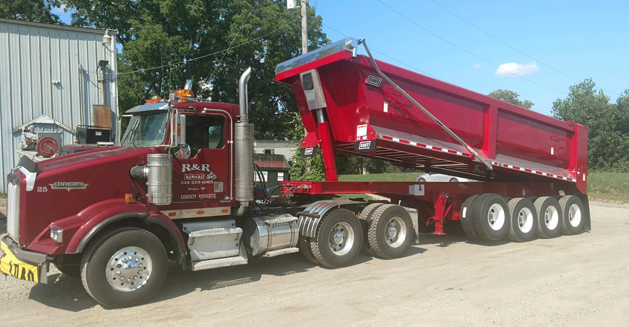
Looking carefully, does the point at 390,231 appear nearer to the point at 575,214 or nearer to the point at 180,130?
the point at 180,130

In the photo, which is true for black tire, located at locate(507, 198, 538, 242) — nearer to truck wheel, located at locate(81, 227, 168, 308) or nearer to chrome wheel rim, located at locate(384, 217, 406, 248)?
chrome wheel rim, located at locate(384, 217, 406, 248)

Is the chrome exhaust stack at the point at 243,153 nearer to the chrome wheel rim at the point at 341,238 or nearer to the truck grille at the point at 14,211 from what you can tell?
the chrome wheel rim at the point at 341,238

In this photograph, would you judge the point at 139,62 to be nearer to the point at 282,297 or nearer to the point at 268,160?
the point at 268,160

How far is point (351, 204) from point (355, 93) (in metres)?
1.88

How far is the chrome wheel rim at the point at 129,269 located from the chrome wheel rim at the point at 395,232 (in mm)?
4215

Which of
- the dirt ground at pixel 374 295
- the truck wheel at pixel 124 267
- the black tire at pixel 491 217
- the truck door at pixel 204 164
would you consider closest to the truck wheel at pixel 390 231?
the dirt ground at pixel 374 295

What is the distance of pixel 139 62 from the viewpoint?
24.3 m

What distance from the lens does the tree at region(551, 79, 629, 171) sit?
115 feet

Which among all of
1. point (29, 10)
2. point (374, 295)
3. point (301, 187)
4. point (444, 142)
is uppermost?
point (29, 10)

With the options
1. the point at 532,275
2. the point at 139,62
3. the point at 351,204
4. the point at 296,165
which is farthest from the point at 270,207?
the point at 139,62

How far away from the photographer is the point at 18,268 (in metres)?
5.31

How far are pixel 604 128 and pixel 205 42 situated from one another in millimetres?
29982

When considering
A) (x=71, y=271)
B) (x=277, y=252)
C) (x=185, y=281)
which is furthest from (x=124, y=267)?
(x=277, y=252)

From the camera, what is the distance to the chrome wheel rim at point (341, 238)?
7606 mm
